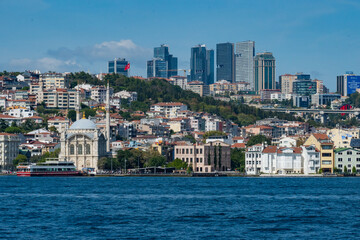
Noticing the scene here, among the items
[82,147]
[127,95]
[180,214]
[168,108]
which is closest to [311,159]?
[82,147]

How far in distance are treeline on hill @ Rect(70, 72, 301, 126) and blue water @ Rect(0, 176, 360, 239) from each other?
10486 cm

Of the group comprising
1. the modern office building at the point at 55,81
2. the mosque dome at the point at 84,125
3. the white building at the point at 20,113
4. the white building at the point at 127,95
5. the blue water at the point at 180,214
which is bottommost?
the blue water at the point at 180,214

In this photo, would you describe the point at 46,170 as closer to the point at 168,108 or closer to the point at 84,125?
the point at 84,125

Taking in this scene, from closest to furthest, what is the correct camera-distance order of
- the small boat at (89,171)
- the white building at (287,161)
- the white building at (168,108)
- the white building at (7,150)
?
the white building at (287,161) → the small boat at (89,171) → the white building at (7,150) → the white building at (168,108)

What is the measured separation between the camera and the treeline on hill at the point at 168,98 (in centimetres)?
16204

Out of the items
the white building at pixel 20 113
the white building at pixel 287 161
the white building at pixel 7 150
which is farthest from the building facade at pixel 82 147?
the white building at pixel 20 113

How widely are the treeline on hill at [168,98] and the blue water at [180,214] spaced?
10486cm

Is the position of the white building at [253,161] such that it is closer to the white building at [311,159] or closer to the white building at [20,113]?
the white building at [311,159]

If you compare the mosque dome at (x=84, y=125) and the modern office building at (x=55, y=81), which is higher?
the modern office building at (x=55, y=81)

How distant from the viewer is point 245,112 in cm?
16875

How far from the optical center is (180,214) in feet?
132

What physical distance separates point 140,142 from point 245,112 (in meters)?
56.3

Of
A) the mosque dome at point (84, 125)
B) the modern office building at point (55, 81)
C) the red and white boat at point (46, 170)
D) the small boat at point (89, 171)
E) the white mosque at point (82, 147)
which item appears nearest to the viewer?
the red and white boat at point (46, 170)

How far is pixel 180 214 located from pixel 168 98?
12555cm
